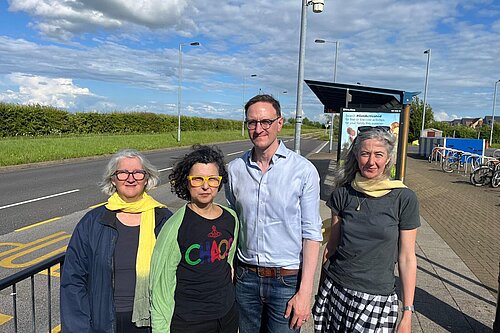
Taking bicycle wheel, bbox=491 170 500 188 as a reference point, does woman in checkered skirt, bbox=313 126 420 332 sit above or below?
above

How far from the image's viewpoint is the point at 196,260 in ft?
6.70

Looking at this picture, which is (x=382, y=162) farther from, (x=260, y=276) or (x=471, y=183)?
(x=471, y=183)

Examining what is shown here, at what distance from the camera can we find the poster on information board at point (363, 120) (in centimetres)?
782

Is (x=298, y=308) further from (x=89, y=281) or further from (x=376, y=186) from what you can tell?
(x=89, y=281)

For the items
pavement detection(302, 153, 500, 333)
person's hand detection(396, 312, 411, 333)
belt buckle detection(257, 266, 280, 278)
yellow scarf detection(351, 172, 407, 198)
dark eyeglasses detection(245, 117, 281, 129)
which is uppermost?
dark eyeglasses detection(245, 117, 281, 129)

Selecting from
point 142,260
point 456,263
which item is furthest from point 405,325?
point 456,263

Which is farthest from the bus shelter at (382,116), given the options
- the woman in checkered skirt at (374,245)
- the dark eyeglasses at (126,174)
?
the dark eyeglasses at (126,174)

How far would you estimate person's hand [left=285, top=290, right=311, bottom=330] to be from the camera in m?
2.22

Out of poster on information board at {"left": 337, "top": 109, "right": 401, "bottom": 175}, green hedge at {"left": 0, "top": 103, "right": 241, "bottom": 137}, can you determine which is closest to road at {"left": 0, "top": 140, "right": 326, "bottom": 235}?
poster on information board at {"left": 337, "top": 109, "right": 401, "bottom": 175}

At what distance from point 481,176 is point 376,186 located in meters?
13.8

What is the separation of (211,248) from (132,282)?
1.46ft

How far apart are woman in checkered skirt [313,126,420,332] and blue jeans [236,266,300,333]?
0.29 metres

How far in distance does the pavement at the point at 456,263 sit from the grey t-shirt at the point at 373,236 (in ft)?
5.23

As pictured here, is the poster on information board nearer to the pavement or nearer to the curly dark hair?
the pavement
